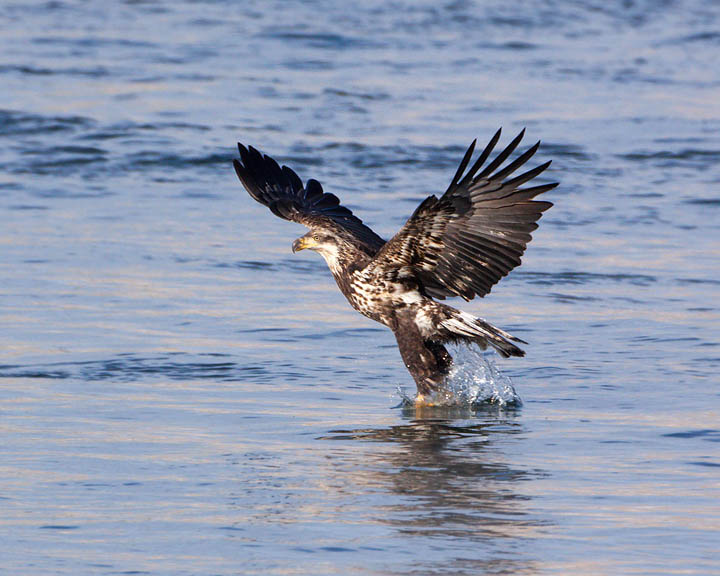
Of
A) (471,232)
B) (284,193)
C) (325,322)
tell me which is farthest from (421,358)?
(284,193)

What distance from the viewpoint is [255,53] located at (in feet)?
63.7

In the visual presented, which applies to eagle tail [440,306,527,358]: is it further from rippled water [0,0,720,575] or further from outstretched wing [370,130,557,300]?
rippled water [0,0,720,575]

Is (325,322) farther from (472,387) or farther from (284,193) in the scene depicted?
(472,387)

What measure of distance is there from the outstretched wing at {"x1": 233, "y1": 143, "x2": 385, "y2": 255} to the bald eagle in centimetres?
65

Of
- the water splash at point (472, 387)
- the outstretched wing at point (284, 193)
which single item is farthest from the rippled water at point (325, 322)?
the outstretched wing at point (284, 193)

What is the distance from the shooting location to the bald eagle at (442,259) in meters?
7.32

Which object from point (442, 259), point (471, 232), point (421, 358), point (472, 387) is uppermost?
point (471, 232)

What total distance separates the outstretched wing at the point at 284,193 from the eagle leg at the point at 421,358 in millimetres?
1165

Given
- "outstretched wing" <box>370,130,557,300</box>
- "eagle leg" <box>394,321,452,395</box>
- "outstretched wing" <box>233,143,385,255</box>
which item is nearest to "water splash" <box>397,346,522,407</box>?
"eagle leg" <box>394,321,452,395</box>

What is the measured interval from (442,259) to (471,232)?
24 centimetres

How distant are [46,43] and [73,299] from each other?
10782 millimetres

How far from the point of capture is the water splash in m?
7.62

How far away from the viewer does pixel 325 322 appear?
30.2ft

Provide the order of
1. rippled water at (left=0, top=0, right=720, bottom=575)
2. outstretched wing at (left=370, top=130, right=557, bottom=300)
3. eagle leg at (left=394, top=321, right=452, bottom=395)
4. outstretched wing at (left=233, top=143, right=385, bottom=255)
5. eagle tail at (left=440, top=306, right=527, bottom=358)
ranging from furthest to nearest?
outstretched wing at (left=233, top=143, right=385, bottom=255), eagle leg at (left=394, top=321, right=452, bottom=395), eagle tail at (left=440, top=306, right=527, bottom=358), outstretched wing at (left=370, top=130, right=557, bottom=300), rippled water at (left=0, top=0, right=720, bottom=575)
